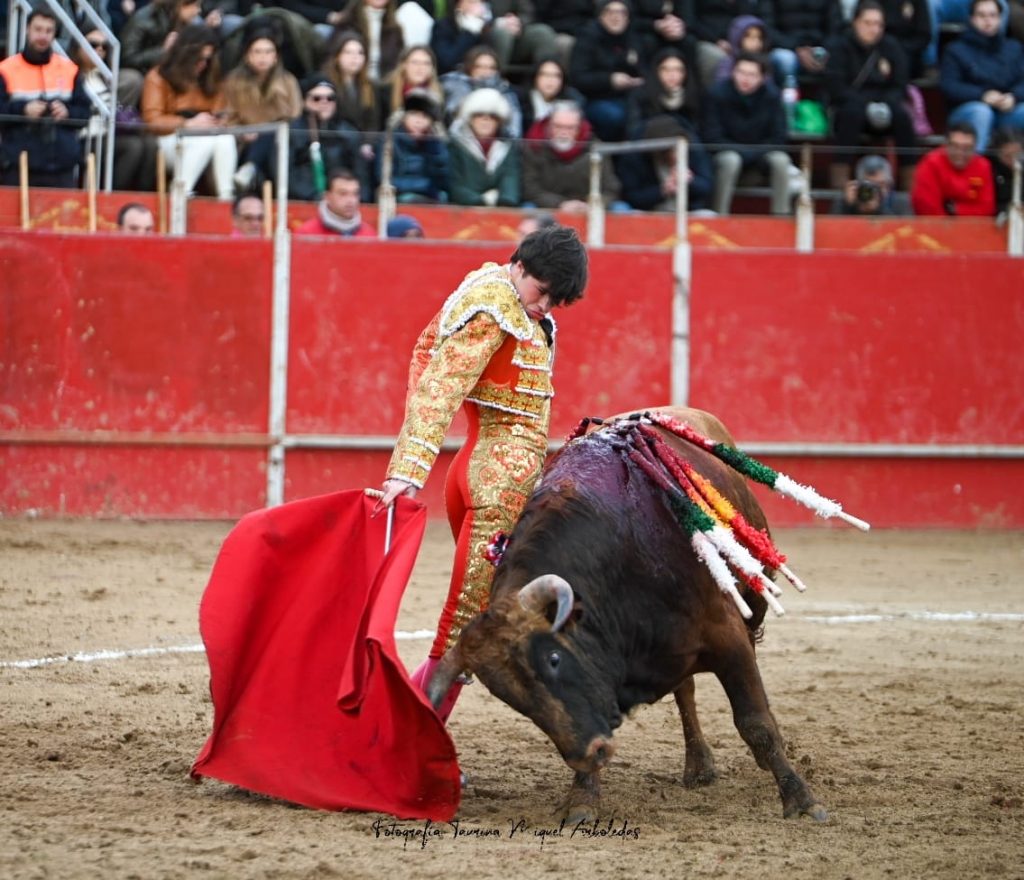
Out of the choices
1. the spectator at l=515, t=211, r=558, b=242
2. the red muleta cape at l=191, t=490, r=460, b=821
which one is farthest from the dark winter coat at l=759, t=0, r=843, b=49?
the red muleta cape at l=191, t=490, r=460, b=821

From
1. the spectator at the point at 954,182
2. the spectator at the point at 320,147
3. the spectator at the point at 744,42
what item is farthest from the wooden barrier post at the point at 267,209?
the spectator at the point at 954,182

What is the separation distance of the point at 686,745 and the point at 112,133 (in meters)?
6.09

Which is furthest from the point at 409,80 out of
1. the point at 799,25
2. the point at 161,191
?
the point at 799,25

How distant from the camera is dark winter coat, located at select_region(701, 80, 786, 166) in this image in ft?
34.3

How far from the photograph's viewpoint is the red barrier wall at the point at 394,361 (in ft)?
31.0

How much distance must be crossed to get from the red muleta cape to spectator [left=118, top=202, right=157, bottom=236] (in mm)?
5595

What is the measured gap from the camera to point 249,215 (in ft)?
32.0

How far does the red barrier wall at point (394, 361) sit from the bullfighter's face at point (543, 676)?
5.84 metres

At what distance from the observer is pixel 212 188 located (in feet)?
32.3

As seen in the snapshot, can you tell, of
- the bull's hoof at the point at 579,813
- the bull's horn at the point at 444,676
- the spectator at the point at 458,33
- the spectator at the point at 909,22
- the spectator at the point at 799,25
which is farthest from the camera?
the spectator at the point at 909,22

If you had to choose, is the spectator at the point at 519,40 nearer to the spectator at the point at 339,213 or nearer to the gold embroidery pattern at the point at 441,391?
the spectator at the point at 339,213

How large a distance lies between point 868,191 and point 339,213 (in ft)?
10.2

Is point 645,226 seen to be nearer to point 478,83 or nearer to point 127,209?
point 478,83

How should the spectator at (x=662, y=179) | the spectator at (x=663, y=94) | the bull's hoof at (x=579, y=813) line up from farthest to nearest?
the spectator at (x=663, y=94) → the spectator at (x=662, y=179) → the bull's hoof at (x=579, y=813)
